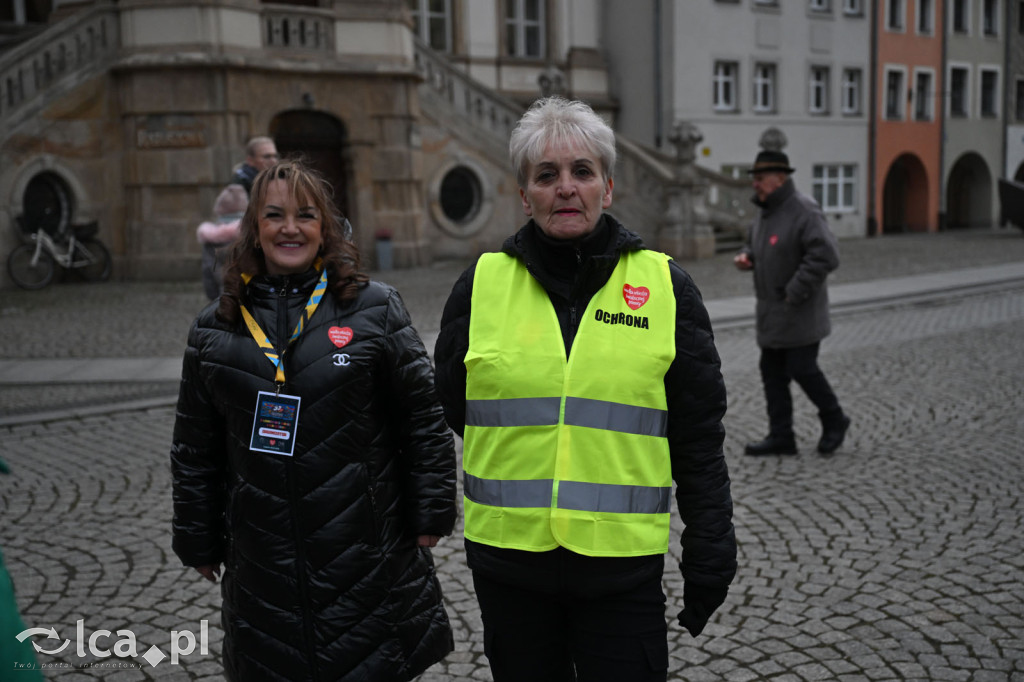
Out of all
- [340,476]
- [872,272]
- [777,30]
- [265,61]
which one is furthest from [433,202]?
[340,476]

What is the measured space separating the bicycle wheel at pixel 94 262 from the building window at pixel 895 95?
27230 millimetres

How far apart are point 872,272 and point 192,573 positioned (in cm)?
1749

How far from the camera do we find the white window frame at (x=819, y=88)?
33469 mm

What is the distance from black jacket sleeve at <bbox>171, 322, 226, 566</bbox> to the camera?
9.65ft

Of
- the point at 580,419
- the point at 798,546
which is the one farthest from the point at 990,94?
the point at 580,419

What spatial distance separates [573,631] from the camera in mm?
2557

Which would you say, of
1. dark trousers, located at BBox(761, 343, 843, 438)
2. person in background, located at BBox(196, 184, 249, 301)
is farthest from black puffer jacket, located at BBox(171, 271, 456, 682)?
person in background, located at BBox(196, 184, 249, 301)

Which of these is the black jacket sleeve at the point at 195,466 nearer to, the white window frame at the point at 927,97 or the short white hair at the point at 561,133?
the short white hair at the point at 561,133

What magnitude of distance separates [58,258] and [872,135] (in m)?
26.7

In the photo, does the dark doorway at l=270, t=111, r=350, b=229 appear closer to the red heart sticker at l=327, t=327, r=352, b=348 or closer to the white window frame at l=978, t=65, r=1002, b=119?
the red heart sticker at l=327, t=327, r=352, b=348

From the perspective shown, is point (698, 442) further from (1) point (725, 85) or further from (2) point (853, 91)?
(2) point (853, 91)

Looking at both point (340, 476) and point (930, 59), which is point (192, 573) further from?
point (930, 59)

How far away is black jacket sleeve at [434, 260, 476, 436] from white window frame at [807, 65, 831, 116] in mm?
32996

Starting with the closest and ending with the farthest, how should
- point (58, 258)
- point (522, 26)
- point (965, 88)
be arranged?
point (58, 258)
point (522, 26)
point (965, 88)
